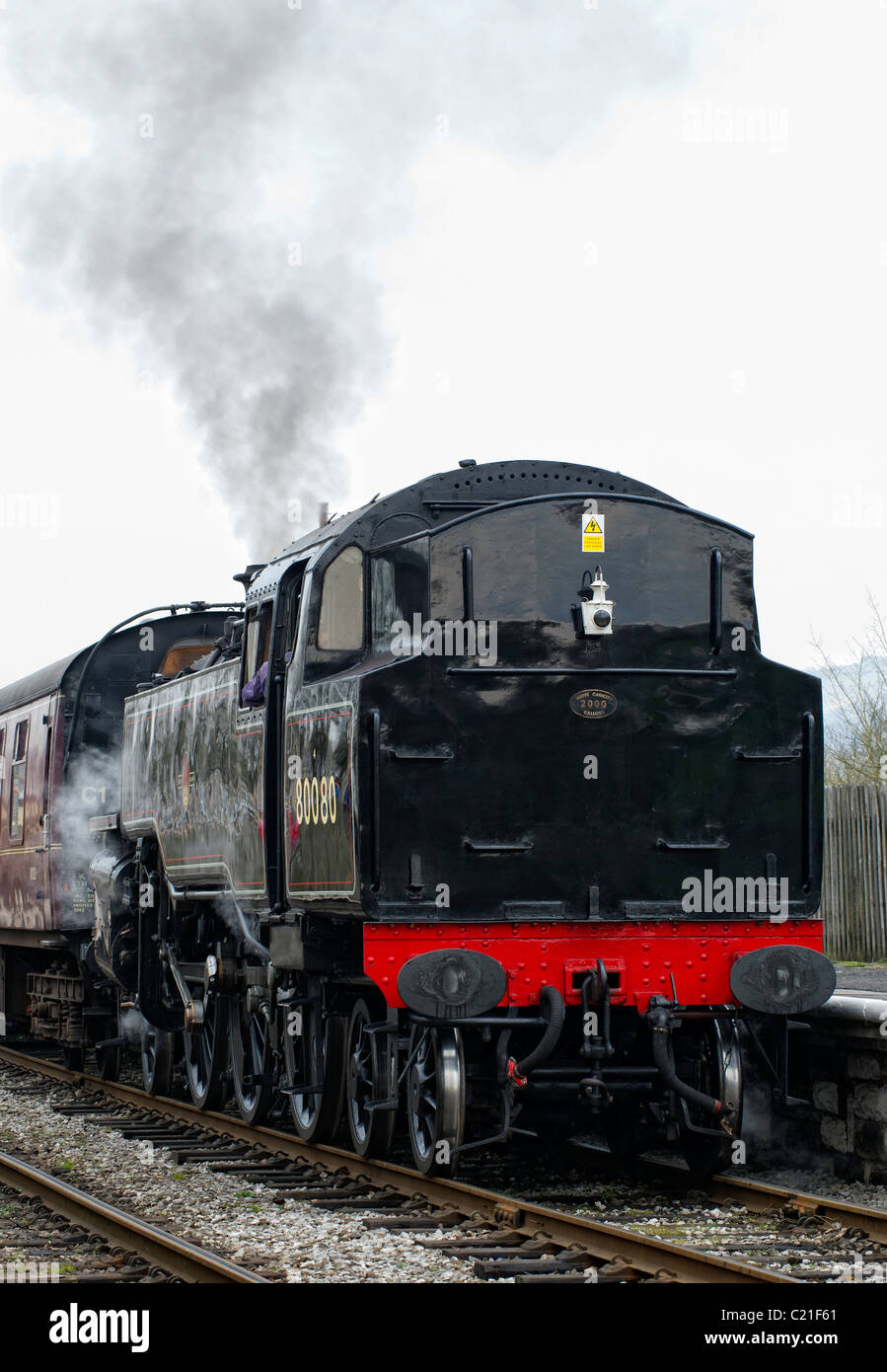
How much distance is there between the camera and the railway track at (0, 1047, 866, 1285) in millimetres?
6855

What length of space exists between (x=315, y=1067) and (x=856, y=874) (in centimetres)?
1008

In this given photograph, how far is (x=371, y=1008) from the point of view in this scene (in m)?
9.43

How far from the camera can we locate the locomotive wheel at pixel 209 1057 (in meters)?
12.0

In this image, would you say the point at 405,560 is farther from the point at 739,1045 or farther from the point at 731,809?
the point at 739,1045

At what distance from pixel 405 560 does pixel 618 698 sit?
4.26 ft

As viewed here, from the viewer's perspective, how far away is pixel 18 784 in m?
17.3

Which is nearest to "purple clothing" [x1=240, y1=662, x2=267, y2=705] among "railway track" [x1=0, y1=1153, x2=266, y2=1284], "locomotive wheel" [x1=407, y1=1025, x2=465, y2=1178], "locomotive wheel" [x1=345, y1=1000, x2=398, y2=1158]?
"locomotive wheel" [x1=345, y1=1000, x2=398, y2=1158]

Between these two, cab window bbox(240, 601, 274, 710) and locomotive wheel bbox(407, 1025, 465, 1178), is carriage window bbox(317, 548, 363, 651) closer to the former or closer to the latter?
cab window bbox(240, 601, 274, 710)

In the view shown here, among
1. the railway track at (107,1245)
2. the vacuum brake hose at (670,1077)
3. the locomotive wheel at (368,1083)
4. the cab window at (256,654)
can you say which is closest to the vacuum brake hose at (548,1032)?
the vacuum brake hose at (670,1077)

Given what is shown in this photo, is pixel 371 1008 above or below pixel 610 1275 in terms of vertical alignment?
above

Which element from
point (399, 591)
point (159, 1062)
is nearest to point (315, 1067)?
point (399, 591)

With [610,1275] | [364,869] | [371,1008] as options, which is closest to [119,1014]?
[371,1008]

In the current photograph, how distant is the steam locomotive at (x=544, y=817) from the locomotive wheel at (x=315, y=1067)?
0.14ft

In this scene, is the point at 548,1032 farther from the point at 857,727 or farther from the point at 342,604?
the point at 857,727
